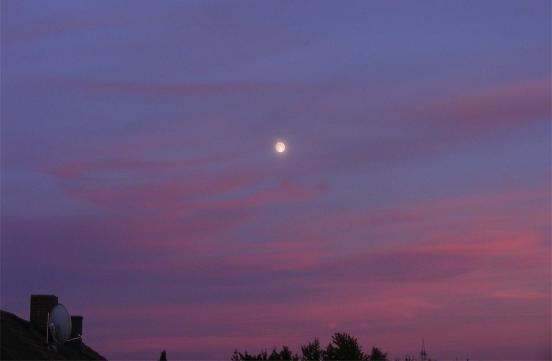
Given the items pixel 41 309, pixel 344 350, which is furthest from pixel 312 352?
pixel 41 309

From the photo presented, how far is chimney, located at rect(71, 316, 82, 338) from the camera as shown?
41.9m

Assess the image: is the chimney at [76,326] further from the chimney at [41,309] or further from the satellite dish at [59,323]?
the satellite dish at [59,323]

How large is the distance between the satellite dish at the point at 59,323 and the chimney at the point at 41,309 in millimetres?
2410

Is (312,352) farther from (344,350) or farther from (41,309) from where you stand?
(41,309)

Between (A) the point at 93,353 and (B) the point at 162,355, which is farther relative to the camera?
(B) the point at 162,355

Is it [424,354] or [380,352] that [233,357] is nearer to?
[380,352]

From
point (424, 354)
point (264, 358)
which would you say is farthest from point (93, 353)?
point (424, 354)

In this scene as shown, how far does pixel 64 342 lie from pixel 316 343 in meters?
37.2

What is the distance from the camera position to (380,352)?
7862cm

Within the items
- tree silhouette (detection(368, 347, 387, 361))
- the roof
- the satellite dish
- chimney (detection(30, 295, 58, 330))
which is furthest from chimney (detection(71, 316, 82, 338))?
tree silhouette (detection(368, 347, 387, 361))

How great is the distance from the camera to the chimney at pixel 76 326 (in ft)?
137

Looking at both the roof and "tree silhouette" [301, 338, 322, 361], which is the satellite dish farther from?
"tree silhouette" [301, 338, 322, 361]

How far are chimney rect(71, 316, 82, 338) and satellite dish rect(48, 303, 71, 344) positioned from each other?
186 inches

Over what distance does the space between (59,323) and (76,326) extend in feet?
18.7
